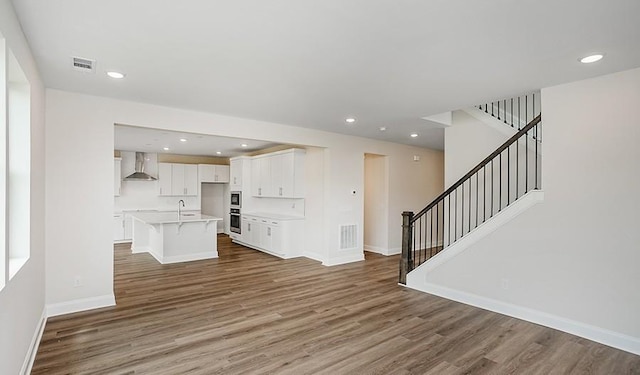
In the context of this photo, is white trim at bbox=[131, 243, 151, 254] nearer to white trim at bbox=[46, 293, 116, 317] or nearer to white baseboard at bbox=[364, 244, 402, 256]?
A: white trim at bbox=[46, 293, 116, 317]

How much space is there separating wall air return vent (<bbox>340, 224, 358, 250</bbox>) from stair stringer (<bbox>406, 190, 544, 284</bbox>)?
72.7 inches

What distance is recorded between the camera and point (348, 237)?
Answer: 21.8ft

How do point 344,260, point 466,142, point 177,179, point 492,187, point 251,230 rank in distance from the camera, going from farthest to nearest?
1. point 177,179
2. point 251,230
3. point 344,260
4. point 466,142
5. point 492,187

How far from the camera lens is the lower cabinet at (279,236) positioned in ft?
22.8

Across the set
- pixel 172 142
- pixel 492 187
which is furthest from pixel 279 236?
pixel 492 187

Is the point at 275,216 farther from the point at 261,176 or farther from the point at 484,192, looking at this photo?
the point at 484,192

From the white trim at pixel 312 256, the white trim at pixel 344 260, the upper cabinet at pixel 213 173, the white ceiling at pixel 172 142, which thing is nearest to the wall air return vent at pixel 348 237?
the white trim at pixel 344 260

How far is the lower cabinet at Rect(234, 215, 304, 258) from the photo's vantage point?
6938mm

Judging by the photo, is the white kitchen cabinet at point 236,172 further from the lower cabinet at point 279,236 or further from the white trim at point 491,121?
the white trim at point 491,121

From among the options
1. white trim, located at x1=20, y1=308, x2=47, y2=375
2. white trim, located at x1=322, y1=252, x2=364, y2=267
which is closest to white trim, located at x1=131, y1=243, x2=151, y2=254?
white trim, located at x1=20, y1=308, x2=47, y2=375

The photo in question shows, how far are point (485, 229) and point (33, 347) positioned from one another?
4.71 meters

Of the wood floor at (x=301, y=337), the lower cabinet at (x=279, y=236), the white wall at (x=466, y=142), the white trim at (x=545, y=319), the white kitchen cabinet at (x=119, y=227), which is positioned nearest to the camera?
the wood floor at (x=301, y=337)

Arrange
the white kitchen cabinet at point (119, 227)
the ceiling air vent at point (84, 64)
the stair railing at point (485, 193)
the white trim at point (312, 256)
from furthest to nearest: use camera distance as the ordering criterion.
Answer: the white kitchen cabinet at point (119, 227) → the white trim at point (312, 256) → the stair railing at point (485, 193) → the ceiling air vent at point (84, 64)

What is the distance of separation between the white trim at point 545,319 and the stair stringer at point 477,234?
20cm
